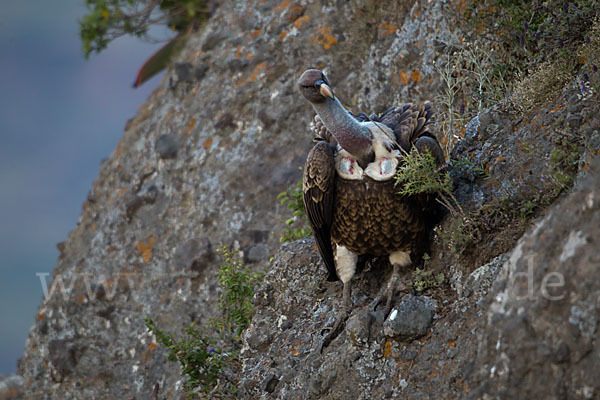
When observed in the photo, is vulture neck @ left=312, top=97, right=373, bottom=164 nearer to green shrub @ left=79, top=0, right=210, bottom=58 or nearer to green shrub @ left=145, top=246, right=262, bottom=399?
green shrub @ left=145, top=246, right=262, bottom=399

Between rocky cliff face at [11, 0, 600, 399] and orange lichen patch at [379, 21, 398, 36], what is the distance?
0.9 inches

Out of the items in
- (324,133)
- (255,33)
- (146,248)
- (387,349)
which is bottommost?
(387,349)

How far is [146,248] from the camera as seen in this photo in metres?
8.26

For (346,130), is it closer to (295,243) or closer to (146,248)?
(295,243)

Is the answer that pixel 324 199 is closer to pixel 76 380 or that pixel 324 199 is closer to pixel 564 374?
pixel 564 374

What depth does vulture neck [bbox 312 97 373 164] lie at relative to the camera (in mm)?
3930

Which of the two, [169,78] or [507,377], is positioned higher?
[169,78]

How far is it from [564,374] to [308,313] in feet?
8.09

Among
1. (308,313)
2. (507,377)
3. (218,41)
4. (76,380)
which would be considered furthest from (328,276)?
(218,41)

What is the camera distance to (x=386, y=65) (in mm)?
7102

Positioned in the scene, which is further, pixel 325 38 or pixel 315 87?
pixel 325 38

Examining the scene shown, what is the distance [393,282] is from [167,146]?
545cm

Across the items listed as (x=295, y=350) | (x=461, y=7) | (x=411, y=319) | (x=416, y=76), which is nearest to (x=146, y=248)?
(x=416, y=76)

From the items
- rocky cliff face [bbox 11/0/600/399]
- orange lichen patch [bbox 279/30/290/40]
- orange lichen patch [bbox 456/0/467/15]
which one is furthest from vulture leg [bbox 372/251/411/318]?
orange lichen patch [bbox 279/30/290/40]
